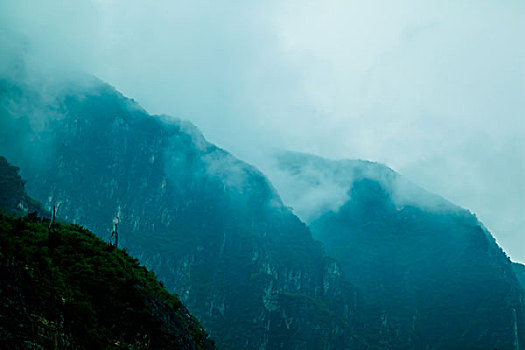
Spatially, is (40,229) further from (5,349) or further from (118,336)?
(5,349)

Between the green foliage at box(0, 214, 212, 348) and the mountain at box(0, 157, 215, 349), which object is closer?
the mountain at box(0, 157, 215, 349)

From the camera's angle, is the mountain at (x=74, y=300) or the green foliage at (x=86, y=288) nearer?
the mountain at (x=74, y=300)

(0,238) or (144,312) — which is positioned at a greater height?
(0,238)

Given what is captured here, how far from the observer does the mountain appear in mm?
30047

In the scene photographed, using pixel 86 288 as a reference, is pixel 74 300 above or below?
below

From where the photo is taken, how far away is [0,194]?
531ft

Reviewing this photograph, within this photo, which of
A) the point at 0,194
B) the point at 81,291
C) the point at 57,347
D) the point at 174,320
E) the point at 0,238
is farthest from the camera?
the point at 0,194

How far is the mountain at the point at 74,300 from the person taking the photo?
1183 inches

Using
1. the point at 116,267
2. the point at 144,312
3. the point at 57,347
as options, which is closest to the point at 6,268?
the point at 57,347

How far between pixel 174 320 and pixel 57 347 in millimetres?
20878

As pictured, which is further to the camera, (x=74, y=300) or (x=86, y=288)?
(x=86, y=288)

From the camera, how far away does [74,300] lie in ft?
126

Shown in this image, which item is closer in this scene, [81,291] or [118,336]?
[118,336]

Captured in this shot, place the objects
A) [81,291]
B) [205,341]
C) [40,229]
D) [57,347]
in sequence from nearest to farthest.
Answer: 1. [57,347]
2. [81,291]
3. [40,229]
4. [205,341]
